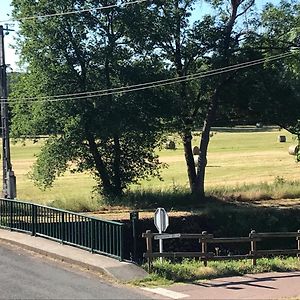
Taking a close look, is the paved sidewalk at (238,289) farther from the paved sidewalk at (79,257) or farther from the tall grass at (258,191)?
the tall grass at (258,191)

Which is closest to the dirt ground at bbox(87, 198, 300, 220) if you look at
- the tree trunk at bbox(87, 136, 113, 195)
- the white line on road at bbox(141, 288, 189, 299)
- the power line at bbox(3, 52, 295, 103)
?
the tree trunk at bbox(87, 136, 113, 195)

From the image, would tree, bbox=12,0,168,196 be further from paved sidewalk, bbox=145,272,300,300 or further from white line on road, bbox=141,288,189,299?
white line on road, bbox=141,288,189,299

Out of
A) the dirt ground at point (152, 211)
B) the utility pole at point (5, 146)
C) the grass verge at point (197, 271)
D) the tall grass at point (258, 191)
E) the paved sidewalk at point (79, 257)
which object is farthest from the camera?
the tall grass at point (258, 191)

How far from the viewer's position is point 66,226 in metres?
14.3

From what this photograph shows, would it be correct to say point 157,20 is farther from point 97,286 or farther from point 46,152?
point 97,286

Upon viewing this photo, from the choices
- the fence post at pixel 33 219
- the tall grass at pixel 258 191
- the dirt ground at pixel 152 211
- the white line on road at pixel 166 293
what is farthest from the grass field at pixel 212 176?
the white line on road at pixel 166 293

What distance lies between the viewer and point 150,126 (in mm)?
29797

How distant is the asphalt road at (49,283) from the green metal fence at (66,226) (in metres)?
1.13

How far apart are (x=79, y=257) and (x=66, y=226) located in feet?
6.19

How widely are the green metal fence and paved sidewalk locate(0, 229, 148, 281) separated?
24 centimetres

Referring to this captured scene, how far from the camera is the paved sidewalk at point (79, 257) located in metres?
11.4

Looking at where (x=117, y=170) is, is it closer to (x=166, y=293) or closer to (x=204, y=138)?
(x=204, y=138)

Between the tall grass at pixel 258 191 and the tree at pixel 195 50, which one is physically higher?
the tree at pixel 195 50

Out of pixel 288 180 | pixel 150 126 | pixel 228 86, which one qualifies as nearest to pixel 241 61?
pixel 228 86
